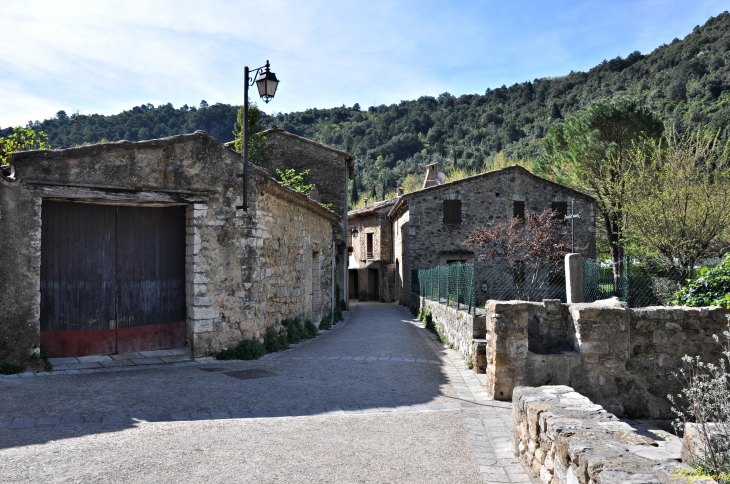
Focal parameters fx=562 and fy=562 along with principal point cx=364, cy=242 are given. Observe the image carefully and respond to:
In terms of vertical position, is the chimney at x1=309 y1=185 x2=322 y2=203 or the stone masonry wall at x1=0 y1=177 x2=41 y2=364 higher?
the chimney at x1=309 y1=185 x2=322 y2=203

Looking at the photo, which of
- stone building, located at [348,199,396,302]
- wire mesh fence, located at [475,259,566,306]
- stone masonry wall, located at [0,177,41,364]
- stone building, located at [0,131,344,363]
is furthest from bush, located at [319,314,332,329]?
stone building, located at [348,199,396,302]

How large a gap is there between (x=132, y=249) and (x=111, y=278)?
0.57 m

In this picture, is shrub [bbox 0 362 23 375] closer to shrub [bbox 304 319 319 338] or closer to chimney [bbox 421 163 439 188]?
shrub [bbox 304 319 319 338]

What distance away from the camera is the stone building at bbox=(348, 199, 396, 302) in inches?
1270

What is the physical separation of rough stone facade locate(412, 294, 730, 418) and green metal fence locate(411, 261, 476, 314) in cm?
264

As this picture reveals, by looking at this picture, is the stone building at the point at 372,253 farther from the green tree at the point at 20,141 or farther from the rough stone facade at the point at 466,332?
the green tree at the point at 20,141

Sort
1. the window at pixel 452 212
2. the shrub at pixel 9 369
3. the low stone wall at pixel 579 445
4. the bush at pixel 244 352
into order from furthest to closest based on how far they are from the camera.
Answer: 1. the window at pixel 452 212
2. the bush at pixel 244 352
3. the shrub at pixel 9 369
4. the low stone wall at pixel 579 445

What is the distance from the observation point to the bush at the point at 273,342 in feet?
34.3

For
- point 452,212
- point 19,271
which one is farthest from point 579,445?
point 452,212

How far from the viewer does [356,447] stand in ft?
16.3

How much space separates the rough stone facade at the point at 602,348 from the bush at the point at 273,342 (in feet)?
15.1

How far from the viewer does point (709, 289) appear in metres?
8.27

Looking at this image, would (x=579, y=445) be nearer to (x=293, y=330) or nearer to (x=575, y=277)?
(x=575, y=277)

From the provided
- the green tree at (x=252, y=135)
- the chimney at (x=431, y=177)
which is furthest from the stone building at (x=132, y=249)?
the chimney at (x=431, y=177)
